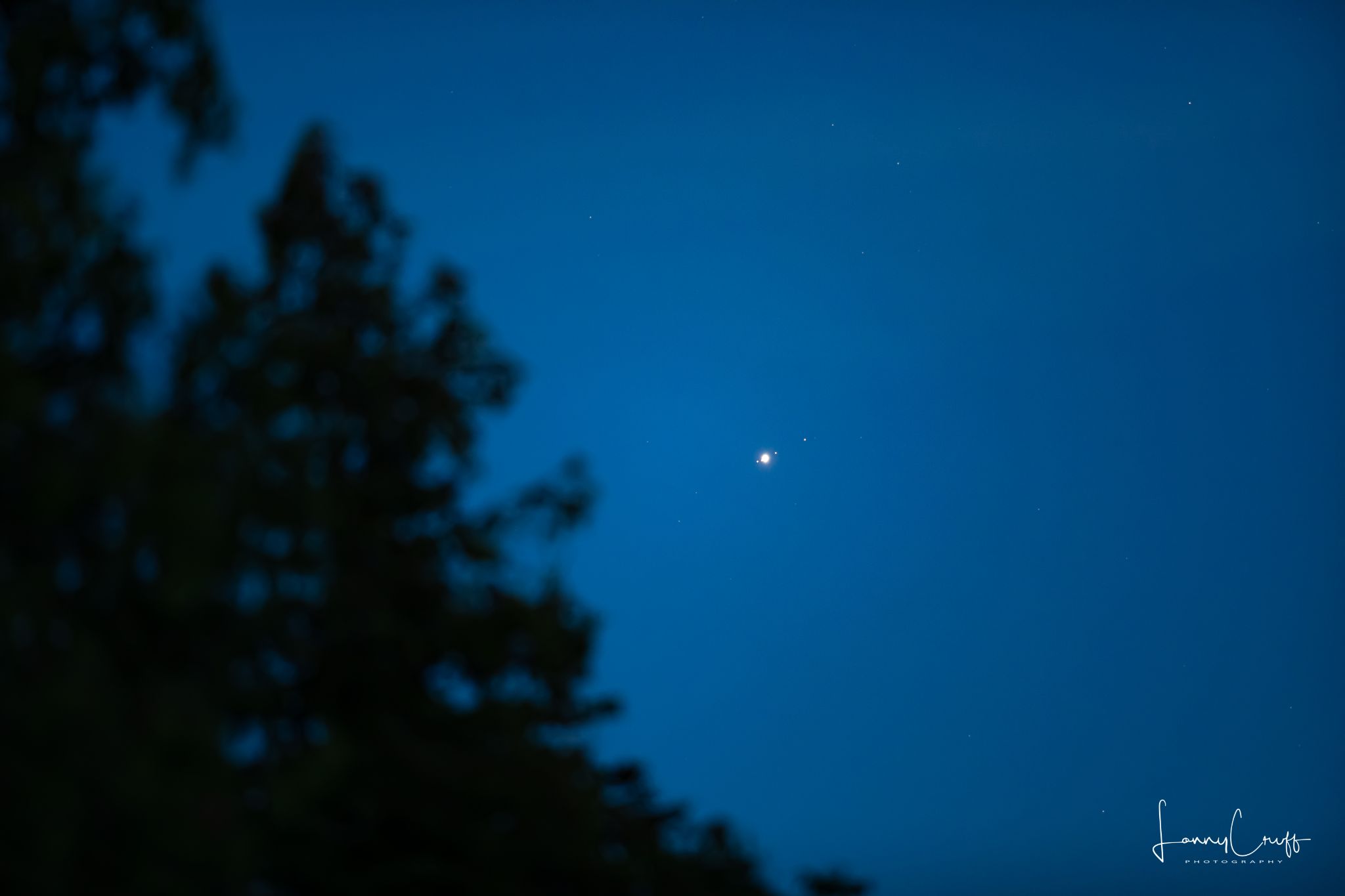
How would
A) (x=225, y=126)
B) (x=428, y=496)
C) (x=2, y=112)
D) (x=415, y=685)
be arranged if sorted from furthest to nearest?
1. (x=428, y=496)
2. (x=415, y=685)
3. (x=225, y=126)
4. (x=2, y=112)

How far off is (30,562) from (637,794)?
7900mm

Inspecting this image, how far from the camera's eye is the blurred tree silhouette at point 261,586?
17.0ft

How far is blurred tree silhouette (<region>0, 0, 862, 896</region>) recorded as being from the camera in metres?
5.19

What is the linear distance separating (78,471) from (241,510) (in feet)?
2.84

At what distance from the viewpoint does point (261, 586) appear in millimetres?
6594

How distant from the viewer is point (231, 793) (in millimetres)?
5578

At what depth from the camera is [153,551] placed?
5.68 metres

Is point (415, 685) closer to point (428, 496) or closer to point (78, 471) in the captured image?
point (428, 496)

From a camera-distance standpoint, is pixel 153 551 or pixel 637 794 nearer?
pixel 153 551

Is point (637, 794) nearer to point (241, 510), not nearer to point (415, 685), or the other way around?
point (415, 685)

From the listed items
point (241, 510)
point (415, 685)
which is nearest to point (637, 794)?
point (415, 685)

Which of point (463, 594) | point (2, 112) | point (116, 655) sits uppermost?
point (2, 112)

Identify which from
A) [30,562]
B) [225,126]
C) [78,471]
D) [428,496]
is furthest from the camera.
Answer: [428,496]

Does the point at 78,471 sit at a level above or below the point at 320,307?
below
